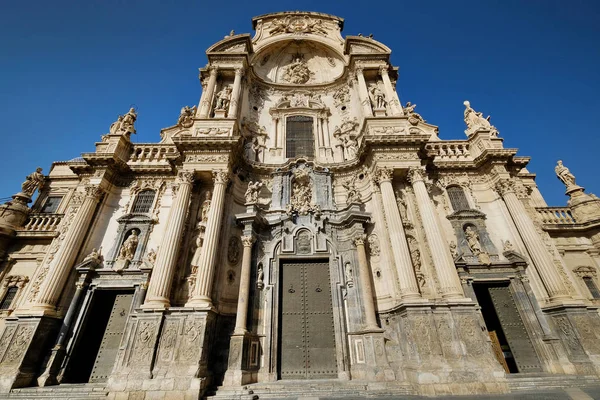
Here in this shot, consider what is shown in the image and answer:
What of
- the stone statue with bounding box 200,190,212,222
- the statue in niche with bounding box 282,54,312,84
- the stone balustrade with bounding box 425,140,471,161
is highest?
the statue in niche with bounding box 282,54,312,84

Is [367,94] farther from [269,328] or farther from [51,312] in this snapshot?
[51,312]

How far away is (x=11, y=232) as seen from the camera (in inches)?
465

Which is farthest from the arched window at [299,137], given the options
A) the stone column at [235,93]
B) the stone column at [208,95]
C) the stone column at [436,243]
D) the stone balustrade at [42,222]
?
the stone balustrade at [42,222]

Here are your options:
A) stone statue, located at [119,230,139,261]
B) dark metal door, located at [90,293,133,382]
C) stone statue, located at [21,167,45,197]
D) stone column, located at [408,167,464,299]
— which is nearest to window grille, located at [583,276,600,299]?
stone column, located at [408,167,464,299]

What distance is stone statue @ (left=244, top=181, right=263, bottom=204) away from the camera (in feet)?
38.7

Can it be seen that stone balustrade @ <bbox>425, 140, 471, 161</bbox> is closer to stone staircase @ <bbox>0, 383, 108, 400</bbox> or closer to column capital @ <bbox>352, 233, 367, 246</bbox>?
column capital @ <bbox>352, 233, 367, 246</bbox>

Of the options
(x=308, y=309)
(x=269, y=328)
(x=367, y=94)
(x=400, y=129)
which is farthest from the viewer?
(x=367, y=94)

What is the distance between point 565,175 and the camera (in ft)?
44.4

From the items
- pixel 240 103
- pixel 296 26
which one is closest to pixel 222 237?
pixel 240 103

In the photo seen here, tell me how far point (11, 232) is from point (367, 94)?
1806 cm

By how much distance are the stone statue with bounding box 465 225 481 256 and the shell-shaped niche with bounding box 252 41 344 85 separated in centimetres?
1177

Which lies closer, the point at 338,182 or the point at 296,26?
the point at 338,182

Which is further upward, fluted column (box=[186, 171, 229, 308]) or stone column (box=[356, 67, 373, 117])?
stone column (box=[356, 67, 373, 117])

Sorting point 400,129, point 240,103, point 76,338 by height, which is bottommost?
point 76,338
